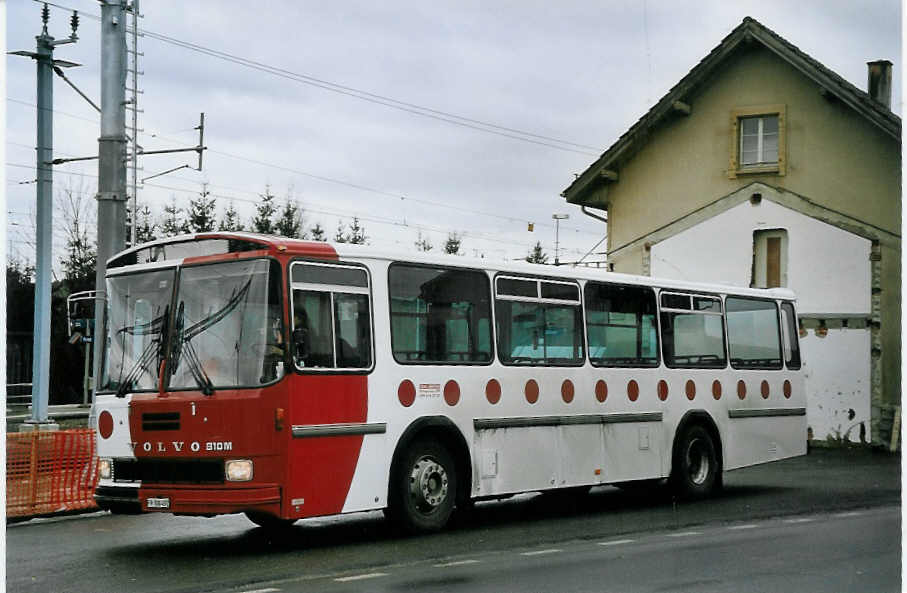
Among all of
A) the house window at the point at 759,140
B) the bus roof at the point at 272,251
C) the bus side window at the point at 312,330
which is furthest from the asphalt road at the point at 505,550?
the house window at the point at 759,140

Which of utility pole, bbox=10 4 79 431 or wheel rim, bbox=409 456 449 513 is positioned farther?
utility pole, bbox=10 4 79 431

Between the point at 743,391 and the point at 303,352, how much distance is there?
326 inches

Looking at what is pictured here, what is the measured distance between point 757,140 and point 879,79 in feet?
11.4

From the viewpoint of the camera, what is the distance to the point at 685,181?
31.3m

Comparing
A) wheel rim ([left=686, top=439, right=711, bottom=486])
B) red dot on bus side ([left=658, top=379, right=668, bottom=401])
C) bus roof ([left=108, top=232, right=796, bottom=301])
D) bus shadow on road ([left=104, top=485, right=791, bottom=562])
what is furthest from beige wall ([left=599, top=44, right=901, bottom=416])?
bus roof ([left=108, top=232, right=796, bottom=301])

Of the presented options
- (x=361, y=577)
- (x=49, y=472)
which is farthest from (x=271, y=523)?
(x=361, y=577)

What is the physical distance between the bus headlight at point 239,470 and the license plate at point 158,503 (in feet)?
1.98

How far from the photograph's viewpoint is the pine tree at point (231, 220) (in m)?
52.6

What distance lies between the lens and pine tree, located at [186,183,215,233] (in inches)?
2031

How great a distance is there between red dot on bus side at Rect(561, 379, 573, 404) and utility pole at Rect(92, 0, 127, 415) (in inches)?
223

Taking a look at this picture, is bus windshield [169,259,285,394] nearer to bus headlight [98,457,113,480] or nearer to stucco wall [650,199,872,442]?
bus headlight [98,457,113,480]

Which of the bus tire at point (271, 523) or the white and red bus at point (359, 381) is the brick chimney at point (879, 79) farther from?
the bus tire at point (271, 523)

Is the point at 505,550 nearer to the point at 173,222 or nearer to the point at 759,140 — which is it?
the point at 759,140

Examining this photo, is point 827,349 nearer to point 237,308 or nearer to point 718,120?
point 718,120
